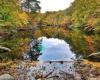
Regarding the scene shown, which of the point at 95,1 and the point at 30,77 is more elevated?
the point at 95,1

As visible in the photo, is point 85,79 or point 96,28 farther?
point 96,28

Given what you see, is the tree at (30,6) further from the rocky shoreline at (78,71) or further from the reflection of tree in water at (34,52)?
the rocky shoreline at (78,71)

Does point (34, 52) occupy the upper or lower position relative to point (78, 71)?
lower

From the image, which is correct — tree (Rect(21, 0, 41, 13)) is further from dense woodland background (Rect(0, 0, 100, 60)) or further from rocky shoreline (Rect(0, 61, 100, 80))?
rocky shoreline (Rect(0, 61, 100, 80))

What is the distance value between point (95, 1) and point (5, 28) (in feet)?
68.7

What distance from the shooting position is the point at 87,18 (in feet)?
228

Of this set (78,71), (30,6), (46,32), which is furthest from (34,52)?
(30,6)

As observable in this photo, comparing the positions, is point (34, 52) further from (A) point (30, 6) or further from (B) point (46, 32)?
(A) point (30, 6)

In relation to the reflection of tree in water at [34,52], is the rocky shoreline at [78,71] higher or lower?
higher

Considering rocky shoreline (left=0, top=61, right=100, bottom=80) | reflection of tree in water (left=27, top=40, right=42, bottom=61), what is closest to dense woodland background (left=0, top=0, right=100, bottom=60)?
reflection of tree in water (left=27, top=40, right=42, bottom=61)

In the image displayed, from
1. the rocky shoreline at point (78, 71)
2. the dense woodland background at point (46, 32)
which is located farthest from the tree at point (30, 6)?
the rocky shoreline at point (78, 71)

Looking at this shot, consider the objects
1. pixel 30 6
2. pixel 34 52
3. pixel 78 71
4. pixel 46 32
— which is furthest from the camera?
pixel 30 6

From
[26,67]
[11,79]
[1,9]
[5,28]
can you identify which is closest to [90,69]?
[26,67]

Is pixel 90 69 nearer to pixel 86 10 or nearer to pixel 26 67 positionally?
pixel 26 67
